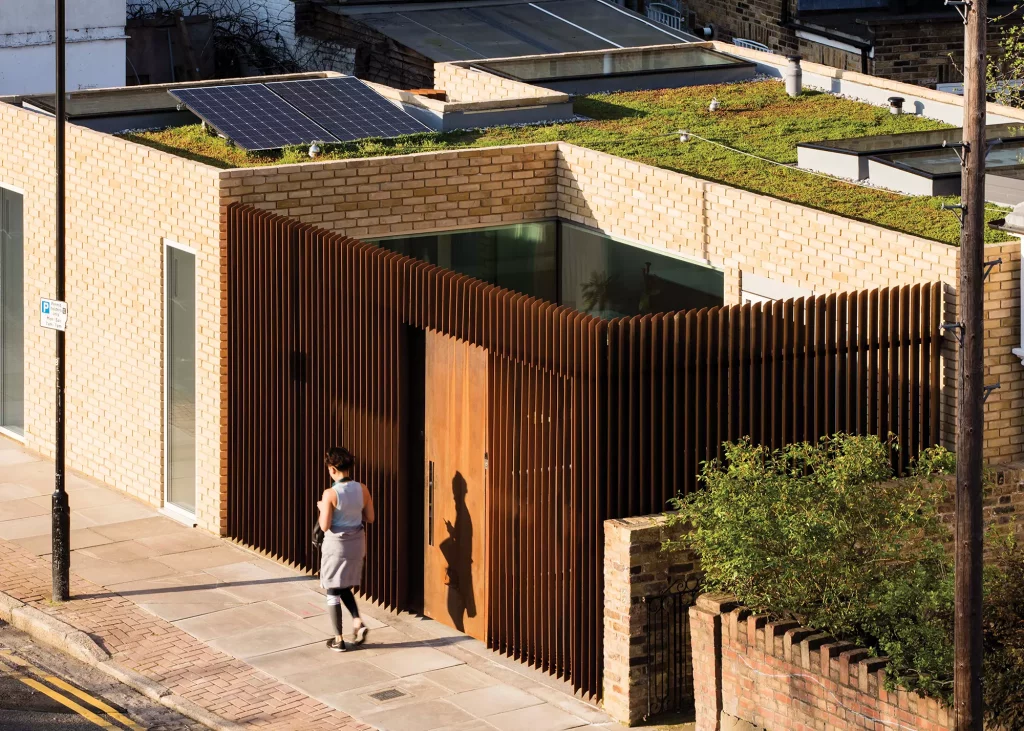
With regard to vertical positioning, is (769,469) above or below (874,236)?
below

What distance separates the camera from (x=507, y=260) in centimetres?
2177

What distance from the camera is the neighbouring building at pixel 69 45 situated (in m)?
31.9

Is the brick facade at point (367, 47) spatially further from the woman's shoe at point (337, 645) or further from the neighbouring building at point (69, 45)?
the woman's shoe at point (337, 645)

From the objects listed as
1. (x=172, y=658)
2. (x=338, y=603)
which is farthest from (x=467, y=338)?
(x=172, y=658)

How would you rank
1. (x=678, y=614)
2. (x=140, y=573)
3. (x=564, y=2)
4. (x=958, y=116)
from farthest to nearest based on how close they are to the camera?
(x=564, y=2)
(x=958, y=116)
(x=140, y=573)
(x=678, y=614)

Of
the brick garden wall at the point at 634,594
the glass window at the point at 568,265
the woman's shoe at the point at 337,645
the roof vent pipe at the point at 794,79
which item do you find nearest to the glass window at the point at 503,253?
the glass window at the point at 568,265

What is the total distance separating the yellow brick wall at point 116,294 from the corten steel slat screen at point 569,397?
1.73m

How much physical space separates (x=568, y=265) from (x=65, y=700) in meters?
8.41

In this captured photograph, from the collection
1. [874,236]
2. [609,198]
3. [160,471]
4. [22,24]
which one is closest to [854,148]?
[609,198]

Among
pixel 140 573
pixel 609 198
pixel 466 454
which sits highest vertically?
pixel 609 198

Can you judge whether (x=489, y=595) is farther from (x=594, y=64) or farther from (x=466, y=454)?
(x=594, y=64)

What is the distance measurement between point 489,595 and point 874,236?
183 inches


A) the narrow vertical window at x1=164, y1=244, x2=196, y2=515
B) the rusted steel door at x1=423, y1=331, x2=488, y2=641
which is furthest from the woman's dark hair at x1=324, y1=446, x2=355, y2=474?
the narrow vertical window at x1=164, y1=244, x2=196, y2=515

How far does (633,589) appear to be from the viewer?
49.2ft
